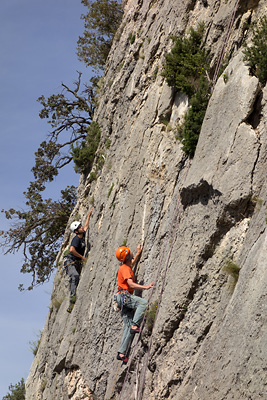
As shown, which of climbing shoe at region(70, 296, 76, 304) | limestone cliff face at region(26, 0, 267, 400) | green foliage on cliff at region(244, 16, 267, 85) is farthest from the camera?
climbing shoe at region(70, 296, 76, 304)

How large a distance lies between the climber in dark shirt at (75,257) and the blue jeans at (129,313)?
4873mm

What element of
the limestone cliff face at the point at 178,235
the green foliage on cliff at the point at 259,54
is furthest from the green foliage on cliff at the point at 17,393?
the green foliage on cliff at the point at 259,54

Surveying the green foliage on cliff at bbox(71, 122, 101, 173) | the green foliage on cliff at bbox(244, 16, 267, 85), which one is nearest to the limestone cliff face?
the green foliage on cliff at bbox(244, 16, 267, 85)

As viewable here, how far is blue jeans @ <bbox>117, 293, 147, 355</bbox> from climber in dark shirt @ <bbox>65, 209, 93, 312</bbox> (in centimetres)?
487

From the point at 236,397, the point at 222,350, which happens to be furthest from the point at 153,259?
the point at 236,397

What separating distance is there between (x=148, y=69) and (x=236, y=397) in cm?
1018

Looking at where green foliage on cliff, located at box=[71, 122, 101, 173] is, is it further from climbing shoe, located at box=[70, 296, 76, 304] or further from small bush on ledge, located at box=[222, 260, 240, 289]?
small bush on ledge, located at box=[222, 260, 240, 289]

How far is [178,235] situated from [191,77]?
397cm

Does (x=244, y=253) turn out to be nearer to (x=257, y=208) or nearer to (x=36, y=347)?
(x=257, y=208)

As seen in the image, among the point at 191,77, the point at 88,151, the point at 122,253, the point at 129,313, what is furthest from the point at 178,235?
the point at 88,151

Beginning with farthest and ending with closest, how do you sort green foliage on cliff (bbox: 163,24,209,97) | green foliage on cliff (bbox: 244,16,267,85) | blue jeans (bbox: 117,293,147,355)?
green foliage on cliff (bbox: 163,24,209,97) < blue jeans (bbox: 117,293,147,355) < green foliage on cliff (bbox: 244,16,267,85)

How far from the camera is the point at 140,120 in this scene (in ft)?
46.8

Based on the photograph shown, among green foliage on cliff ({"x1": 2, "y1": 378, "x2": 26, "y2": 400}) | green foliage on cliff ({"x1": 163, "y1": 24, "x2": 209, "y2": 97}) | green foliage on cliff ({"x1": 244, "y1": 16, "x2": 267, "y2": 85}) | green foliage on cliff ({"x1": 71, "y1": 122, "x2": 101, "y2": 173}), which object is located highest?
green foliage on cliff ({"x1": 71, "y1": 122, "x2": 101, "y2": 173})

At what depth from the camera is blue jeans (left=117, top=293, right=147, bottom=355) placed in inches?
417
